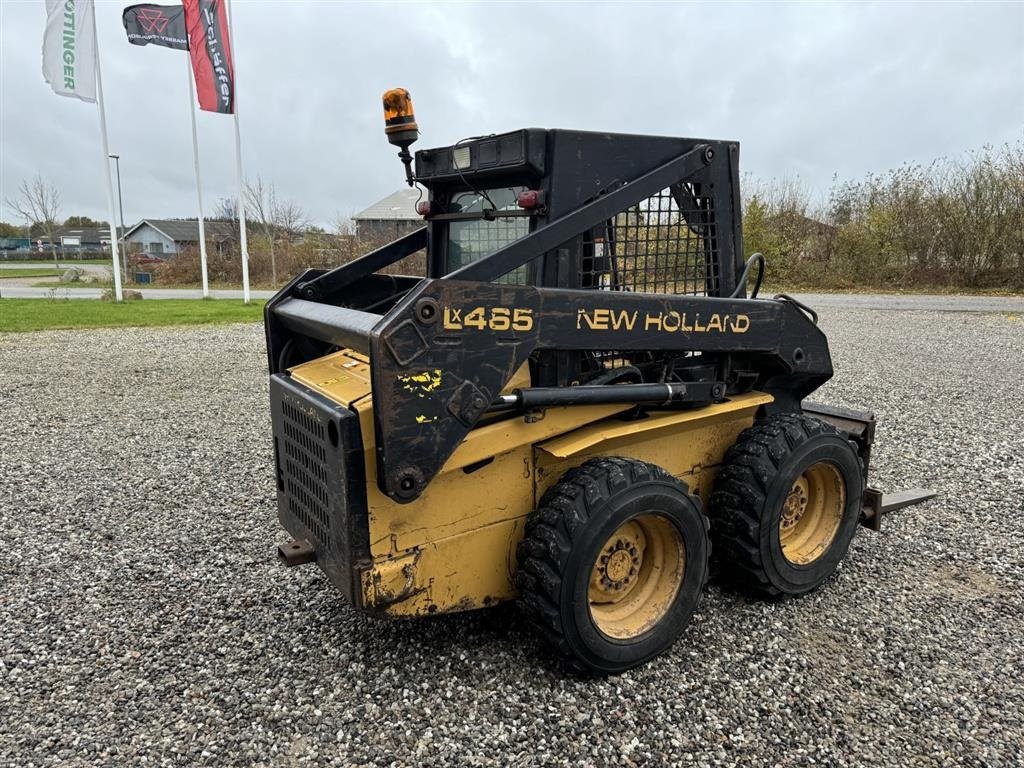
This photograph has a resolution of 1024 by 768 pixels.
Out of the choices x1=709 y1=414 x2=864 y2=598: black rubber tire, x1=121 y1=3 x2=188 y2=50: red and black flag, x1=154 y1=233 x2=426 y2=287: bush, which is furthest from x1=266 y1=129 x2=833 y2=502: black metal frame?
x1=154 y1=233 x2=426 y2=287: bush

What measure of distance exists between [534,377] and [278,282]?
29888 millimetres

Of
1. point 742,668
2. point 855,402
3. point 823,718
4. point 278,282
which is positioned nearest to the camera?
point 823,718

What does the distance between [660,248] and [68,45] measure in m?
18.2

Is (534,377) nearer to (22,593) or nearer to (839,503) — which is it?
(839,503)

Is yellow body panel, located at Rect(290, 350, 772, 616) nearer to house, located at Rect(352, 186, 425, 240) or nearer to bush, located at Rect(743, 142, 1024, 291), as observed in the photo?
bush, located at Rect(743, 142, 1024, 291)

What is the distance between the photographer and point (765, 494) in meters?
3.40

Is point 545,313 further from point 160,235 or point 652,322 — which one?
point 160,235

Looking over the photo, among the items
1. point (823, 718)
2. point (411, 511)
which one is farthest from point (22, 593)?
point (823, 718)

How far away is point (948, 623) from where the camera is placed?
11.3 feet

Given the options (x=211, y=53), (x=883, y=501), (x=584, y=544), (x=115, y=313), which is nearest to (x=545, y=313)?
(x=584, y=544)

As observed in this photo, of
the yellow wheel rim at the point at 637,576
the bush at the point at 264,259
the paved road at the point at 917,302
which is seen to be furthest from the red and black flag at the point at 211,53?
the yellow wheel rim at the point at 637,576

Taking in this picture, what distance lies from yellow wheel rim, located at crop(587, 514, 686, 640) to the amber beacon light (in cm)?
190

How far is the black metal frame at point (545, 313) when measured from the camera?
2.51 metres

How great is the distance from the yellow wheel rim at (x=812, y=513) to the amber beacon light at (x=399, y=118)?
2.50 meters
